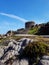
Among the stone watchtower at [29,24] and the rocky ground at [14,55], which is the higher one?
the stone watchtower at [29,24]

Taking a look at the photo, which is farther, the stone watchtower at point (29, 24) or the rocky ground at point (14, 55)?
the stone watchtower at point (29, 24)

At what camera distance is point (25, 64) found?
55.7 ft

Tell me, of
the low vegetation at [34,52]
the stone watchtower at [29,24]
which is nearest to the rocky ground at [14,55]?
the low vegetation at [34,52]

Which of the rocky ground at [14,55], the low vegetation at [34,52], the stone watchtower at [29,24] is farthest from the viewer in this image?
the stone watchtower at [29,24]

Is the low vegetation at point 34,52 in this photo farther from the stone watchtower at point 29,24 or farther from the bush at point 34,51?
the stone watchtower at point 29,24

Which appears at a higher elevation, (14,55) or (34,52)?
(34,52)

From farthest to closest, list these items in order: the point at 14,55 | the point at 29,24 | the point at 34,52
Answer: the point at 29,24 < the point at 14,55 < the point at 34,52

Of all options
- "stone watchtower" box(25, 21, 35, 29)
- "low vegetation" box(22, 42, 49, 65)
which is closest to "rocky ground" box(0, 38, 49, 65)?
"low vegetation" box(22, 42, 49, 65)

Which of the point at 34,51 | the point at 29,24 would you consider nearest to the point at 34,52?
the point at 34,51

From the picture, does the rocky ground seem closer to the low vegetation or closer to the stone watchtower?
the low vegetation

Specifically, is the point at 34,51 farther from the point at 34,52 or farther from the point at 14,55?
the point at 14,55

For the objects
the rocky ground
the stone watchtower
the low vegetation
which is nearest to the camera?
the rocky ground

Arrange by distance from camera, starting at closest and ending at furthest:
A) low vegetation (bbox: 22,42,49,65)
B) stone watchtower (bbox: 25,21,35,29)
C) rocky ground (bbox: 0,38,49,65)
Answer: rocky ground (bbox: 0,38,49,65) < low vegetation (bbox: 22,42,49,65) < stone watchtower (bbox: 25,21,35,29)

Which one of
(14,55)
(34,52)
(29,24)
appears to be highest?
(29,24)
